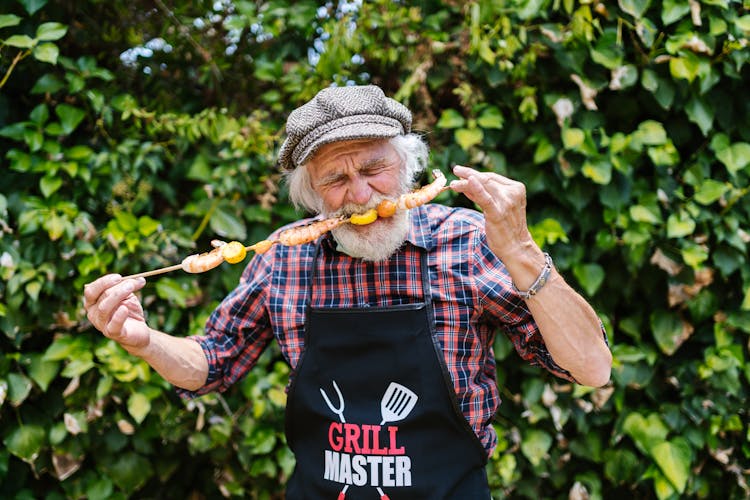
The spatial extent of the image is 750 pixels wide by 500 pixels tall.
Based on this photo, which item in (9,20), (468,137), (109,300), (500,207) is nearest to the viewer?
(500,207)

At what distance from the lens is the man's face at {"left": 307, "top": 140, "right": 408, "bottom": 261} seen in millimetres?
1648

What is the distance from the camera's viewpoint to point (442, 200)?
98.7 inches

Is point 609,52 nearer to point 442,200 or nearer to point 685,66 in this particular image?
point 685,66

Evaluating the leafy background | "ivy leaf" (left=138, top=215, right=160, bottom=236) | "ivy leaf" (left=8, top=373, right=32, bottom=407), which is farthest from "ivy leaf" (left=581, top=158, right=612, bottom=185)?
A: "ivy leaf" (left=8, top=373, right=32, bottom=407)

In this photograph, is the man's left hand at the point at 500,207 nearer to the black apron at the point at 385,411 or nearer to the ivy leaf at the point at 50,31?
the black apron at the point at 385,411

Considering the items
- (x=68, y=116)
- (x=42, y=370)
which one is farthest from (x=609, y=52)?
(x=42, y=370)

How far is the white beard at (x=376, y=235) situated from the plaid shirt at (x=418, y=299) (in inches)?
2.1

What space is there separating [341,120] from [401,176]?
0.23 meters

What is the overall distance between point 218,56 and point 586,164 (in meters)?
1.56

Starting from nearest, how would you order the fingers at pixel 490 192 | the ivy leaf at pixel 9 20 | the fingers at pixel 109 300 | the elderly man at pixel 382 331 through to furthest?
the fingers at pixel 490 192, the fingers at pixel 109 300, the elderly man at pixel 382 331, the ivy leaf at pixel 9 20

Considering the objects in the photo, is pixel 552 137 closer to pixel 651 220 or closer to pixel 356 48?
pixel 651 220

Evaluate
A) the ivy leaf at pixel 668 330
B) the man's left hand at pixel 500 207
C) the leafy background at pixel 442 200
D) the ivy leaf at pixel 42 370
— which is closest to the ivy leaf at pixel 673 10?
the leafy background at pixel 442 200

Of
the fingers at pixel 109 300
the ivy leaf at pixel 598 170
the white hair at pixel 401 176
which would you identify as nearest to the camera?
the fingers at pixel 109 300

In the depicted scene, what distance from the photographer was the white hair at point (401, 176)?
1.74 meters
